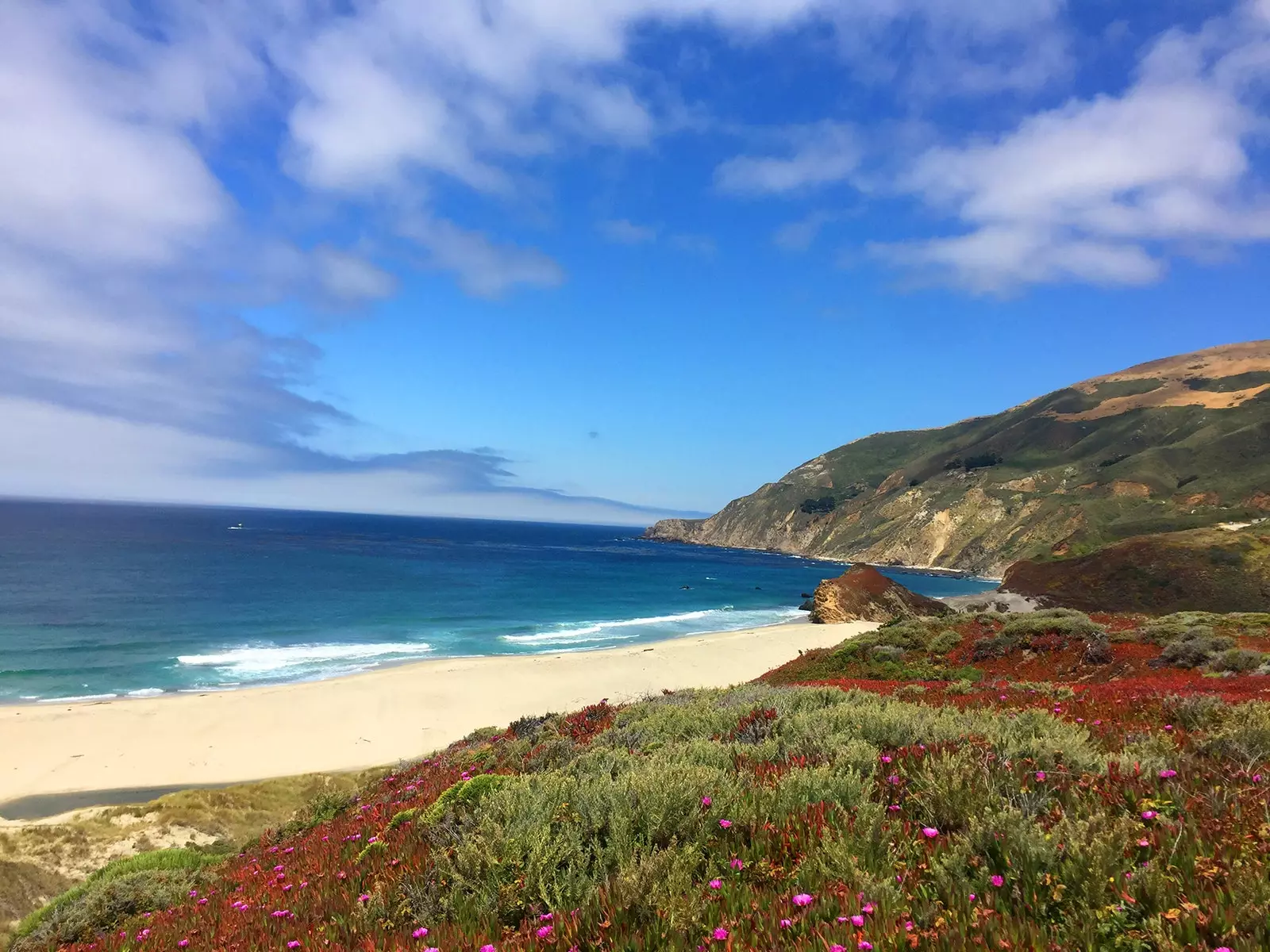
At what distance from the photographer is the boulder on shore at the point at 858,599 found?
47.4m

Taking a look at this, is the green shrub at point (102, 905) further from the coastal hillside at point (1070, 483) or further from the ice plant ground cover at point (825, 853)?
the coastal hillside at point (1070, 483)

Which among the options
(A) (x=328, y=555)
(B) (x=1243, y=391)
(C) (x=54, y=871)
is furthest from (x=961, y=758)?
(B) (x=1243, y=391)

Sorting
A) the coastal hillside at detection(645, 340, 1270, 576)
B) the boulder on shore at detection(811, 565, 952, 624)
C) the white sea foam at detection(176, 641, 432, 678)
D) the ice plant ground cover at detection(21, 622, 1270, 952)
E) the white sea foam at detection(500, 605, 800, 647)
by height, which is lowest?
the white sea foam at detection(500, 605, 800, 647)

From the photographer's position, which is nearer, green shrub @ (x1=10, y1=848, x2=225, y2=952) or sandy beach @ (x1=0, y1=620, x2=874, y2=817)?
green shrub @ (x1=10, y1=848, x2=225, y2=952)

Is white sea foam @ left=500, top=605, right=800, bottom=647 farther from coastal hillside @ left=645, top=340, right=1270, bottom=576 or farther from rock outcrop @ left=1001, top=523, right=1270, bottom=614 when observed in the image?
coastal hillside @ left=645, top=340, right=1270, bottom=576

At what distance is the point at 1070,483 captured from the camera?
121312 millimetres

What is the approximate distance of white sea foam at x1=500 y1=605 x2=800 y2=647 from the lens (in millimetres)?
45656

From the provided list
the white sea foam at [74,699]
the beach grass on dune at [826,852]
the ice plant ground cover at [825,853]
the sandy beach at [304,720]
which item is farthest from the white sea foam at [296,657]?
the beach grass on dune at [826,852]

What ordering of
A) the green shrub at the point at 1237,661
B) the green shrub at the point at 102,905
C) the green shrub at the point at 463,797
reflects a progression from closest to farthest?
1. the green shrub at the point at 463,797
2. the green shrub at the point at 102,905
3. the green shrub at the point at 1237,661

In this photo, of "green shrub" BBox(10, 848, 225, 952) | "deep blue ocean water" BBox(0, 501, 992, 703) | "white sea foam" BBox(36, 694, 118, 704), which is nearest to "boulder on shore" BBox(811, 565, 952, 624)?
"deep blue ocean water" BBox(0, 501, 992, 703)

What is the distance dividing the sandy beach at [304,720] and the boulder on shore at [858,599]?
46.9 ft

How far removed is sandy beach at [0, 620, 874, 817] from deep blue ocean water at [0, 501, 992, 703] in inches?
204

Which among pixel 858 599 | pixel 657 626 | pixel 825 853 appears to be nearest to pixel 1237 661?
pixel 825 853

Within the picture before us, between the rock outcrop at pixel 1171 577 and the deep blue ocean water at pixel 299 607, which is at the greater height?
the rock outcrop at pixel 1171 577
